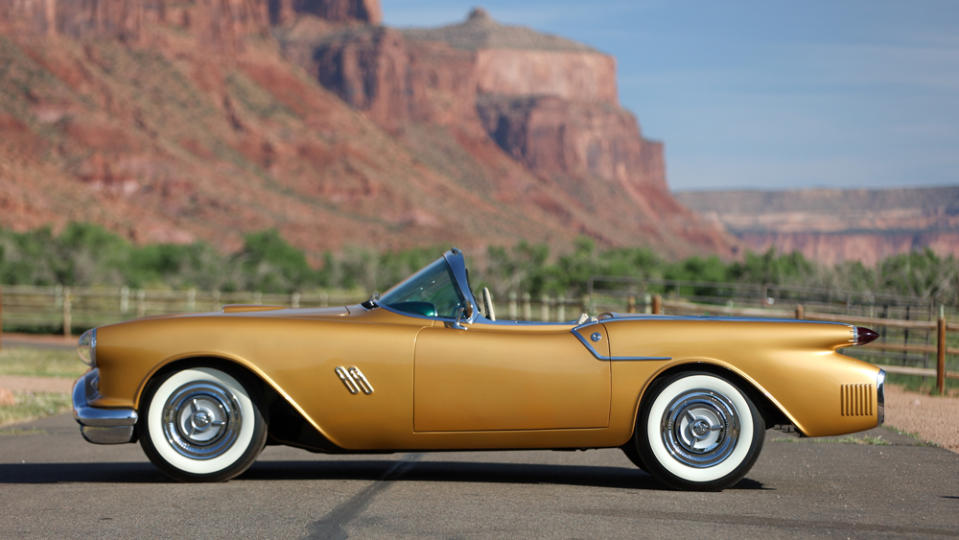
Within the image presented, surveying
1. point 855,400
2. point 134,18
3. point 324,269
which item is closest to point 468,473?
point 855,400

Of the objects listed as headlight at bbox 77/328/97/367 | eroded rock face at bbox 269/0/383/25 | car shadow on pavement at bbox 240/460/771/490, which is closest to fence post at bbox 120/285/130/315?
car shadow on pavement at bbox 240/460/771/490

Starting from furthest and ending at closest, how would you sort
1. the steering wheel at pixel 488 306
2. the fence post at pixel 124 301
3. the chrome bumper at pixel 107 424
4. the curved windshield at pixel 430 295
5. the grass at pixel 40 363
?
the fence post at pixel 124 301
the grass at pixel 40 363
the steering wheel at pixel 488 306
the curved windshield at pixel 430 295
the chrome bumper at pixel 107 424

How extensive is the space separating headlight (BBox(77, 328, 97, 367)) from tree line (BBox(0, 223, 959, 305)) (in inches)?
1006

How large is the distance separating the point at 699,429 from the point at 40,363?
17221 millimetres

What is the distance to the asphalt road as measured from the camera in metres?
5.57

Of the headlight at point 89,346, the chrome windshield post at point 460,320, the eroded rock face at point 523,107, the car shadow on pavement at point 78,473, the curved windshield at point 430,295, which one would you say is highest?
the eroded rock face at point 523,107

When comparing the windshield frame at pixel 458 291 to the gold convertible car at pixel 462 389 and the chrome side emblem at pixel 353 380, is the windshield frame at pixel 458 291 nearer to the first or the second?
the gold convertible car at pixel 462 389

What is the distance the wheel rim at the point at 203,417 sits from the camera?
262 inches

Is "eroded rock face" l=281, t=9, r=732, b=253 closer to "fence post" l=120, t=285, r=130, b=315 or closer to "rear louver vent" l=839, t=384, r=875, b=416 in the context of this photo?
"fence post" l=120, t=285, r=130, b=315

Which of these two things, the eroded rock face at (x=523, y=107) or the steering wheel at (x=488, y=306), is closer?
the steering wheel at (x=488, y=306)

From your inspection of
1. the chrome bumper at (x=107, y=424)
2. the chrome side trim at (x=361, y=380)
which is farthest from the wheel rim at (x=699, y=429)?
the chrome bumper at (x=107, y=424)

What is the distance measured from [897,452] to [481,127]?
166775 mm

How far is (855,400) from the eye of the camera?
6789 mm

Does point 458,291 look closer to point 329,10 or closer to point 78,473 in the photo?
point 78,473
